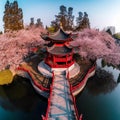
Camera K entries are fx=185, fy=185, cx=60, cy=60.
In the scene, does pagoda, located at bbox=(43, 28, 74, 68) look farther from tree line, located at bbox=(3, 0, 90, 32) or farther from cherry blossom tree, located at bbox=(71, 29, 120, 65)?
tree line, located at bbox=(3, 0, 90, 32)

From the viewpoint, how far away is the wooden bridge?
19.5 meters

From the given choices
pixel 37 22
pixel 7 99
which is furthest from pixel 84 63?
pixel 37 22

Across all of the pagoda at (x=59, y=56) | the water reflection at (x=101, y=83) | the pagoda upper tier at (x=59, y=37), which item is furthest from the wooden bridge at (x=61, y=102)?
the pagoda upper tier at (x=59, y=37)

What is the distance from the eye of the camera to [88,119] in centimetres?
2227

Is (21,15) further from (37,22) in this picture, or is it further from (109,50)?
(109,50)

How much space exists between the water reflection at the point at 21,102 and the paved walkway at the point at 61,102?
250 cm

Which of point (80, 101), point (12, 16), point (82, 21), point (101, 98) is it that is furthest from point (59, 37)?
point (82, 21)

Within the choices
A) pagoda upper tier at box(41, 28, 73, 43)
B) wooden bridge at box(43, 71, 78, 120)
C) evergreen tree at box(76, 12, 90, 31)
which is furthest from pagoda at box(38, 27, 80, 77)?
evergreen tree at box(76, 12, 90, 31)

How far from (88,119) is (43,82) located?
929cm

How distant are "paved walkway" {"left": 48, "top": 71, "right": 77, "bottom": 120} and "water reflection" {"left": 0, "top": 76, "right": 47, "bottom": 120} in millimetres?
2503

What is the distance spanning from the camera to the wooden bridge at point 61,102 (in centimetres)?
1947

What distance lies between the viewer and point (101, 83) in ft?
105

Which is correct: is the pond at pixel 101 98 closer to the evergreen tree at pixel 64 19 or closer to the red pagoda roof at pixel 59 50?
the red pagoda roof at pixel 59 50

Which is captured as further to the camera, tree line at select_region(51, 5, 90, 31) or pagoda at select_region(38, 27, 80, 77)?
tree line at select_region(51, 5, 90, 31)
